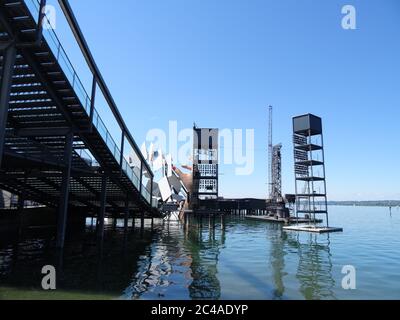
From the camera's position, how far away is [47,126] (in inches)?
861

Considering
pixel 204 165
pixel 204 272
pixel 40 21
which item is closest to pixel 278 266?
pixel 204 272

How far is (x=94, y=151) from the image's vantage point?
24047 millimetres

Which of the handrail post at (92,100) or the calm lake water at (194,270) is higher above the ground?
the handrail post at (92,100)

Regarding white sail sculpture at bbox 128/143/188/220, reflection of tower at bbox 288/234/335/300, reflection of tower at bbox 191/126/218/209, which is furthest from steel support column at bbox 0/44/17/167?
white sail sculpture at bbox 128/143/188/220

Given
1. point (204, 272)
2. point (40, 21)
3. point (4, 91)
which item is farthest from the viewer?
point (204, 272)

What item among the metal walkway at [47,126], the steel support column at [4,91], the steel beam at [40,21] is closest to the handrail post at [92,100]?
the metal walkway at [47,126]

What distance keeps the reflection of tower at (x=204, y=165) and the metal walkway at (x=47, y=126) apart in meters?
13.9

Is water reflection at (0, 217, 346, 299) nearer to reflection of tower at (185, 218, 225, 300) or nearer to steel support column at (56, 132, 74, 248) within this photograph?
reflection of tower at (185, 218, 225, 300)

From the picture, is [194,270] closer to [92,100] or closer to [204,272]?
[204,272]

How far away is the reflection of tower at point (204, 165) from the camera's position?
45.1 m

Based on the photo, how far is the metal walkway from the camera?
1438 centimetres

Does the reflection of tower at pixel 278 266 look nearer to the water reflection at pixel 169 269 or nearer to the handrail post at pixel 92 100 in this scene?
the water reflection at pixel 169 269

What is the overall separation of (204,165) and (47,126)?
26828mm
